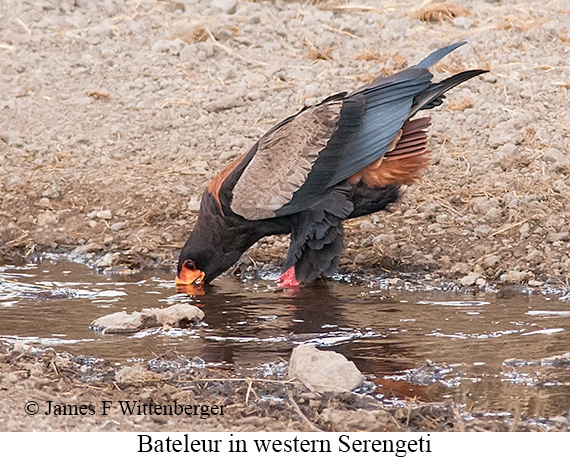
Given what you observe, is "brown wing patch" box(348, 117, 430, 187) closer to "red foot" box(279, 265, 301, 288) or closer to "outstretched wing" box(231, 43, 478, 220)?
"outstretched wing" box(231, 43, 478, 220)

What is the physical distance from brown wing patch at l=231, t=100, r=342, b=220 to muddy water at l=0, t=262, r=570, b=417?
21.2 inches

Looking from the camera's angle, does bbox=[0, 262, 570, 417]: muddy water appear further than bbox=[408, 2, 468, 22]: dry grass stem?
No

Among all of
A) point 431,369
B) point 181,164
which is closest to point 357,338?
point 431,369

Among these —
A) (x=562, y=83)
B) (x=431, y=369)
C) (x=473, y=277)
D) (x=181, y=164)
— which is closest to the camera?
(x=431, y=369)

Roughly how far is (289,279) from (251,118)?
2.55 m

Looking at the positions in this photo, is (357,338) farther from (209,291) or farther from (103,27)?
(103,27)

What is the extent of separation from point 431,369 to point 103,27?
6703 millimetres

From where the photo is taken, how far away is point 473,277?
6168mm

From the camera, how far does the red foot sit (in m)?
6.26

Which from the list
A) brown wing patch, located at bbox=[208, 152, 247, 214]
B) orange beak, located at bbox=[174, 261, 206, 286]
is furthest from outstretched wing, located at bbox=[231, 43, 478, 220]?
orange beak, located at bbox=[174, 261, 206, 286]

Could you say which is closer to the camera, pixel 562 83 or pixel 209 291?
pixel 209 291

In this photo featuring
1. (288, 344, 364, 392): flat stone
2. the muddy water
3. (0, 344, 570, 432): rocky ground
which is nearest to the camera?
(0, 344, 570, 432): rocky ground

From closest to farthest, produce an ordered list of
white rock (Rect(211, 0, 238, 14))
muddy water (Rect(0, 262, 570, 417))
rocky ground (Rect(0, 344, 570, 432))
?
rocky ground (Rect(0, 344, 570, 432)) < muddy water (Rect(0, 262, 570, 417)) < white rock (Rect(211, 0, 238, 14))
